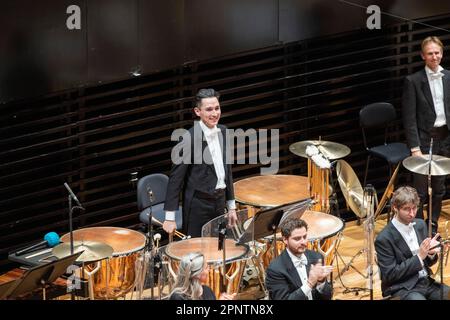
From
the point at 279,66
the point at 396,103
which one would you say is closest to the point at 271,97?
the point at 279,66

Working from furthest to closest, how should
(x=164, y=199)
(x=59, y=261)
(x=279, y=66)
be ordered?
(x=279, y=66)
(x=164, y=199)
(x=59, y=261)

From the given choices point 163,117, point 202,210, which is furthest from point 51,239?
point 163,117

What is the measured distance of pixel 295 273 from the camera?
752 centimetres

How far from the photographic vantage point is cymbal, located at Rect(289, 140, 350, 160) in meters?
9.30

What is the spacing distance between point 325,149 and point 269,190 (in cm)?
54

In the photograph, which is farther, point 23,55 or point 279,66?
point 279,66

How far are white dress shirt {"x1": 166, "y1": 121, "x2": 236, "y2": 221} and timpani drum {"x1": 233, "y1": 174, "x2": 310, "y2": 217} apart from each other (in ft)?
1.57

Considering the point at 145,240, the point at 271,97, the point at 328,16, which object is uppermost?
the point at 328,16

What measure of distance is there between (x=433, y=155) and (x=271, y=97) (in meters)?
1.52

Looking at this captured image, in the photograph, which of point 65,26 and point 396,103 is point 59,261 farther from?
point 396,103

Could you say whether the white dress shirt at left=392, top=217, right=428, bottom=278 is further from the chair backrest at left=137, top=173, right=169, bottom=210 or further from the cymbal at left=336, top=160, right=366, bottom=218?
the chair backrest at left=137, top=173, right=169, bottom=210

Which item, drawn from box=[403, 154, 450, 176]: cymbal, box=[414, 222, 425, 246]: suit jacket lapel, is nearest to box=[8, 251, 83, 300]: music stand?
box=[414, 222, 425, 246]: suit jacket lapel

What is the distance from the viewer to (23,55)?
8.75 m

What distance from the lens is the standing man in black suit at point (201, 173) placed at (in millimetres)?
8500
